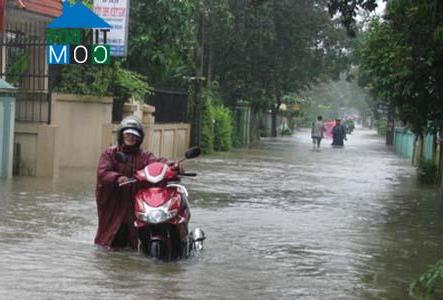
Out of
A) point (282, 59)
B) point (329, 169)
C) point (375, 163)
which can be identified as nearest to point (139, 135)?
point (329, 169)

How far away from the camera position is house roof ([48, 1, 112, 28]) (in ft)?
59.1

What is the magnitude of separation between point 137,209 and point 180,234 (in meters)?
0.53

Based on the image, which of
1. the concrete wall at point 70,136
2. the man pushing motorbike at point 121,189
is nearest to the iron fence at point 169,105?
the concrete wall at point 70,136

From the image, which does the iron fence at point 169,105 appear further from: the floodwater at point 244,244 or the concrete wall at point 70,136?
the floodwater at point 244,244

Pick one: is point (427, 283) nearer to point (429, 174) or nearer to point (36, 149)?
point (36, 149)

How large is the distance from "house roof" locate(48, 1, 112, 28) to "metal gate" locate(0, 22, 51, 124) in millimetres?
704

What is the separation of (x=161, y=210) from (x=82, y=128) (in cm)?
1175

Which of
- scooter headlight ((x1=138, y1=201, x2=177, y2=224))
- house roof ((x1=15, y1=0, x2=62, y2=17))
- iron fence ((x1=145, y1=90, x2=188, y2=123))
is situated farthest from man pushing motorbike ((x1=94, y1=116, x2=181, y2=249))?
iron fence ((x1=145, y1=90, x2=188, y2=123))

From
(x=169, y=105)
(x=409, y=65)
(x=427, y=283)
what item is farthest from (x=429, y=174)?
(x=427, y=283)

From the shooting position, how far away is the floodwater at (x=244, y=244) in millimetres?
7715

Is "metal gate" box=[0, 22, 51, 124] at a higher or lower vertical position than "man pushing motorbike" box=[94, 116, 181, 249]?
higher

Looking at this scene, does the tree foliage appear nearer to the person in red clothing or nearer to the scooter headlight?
the person in red clothing

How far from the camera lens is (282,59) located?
1639 inches

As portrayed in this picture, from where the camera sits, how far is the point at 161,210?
28.0 feet
